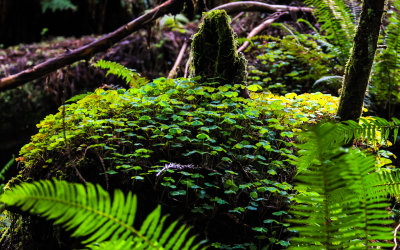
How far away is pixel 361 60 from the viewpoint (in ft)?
8.01

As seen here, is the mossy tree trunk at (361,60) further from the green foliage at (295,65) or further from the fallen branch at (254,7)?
the fallen branch at (254,7)

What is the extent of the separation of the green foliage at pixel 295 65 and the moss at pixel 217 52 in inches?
39.6

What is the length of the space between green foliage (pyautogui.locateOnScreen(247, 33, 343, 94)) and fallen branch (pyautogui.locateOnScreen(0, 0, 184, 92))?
1.66 metres

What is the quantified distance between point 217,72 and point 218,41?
Answer: 1.17 feet

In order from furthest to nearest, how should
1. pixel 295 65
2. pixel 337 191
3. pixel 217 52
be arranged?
pixel 295 65, pixel 217 52, pixel 337 191

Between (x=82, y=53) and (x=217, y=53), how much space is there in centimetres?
147

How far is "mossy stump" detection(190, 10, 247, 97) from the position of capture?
3.28m

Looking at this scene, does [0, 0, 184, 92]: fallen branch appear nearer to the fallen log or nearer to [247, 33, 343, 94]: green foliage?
the fallen log

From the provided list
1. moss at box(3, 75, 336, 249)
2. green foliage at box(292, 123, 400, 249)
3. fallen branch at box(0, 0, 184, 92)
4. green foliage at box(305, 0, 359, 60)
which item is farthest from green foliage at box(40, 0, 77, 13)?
green foliage at box(292, 123, 400, 249)

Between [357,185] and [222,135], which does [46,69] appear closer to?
[222,135]

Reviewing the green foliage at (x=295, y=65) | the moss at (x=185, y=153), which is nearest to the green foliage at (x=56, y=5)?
the green foliage at (x=295, y=65)

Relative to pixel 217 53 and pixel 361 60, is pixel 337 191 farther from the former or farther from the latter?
pixel 217 53

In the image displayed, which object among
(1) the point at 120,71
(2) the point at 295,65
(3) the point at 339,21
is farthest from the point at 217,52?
(3) the point at 339,21

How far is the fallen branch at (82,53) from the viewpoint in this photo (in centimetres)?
228
